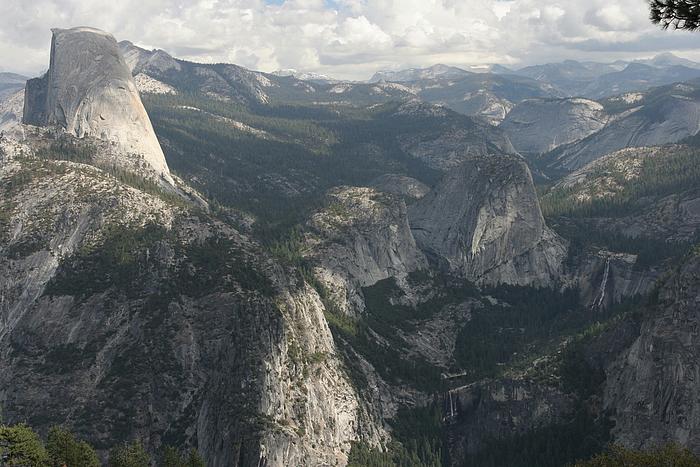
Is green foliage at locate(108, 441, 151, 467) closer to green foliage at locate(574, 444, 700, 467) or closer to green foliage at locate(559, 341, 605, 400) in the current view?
green foliage at locate(574, 444, 700, 467)

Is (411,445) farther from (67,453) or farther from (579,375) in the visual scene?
(67,453)

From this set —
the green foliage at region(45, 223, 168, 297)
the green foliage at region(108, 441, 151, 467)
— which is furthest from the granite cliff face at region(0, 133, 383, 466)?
the green foliage at region(108, 441, 151, 467)

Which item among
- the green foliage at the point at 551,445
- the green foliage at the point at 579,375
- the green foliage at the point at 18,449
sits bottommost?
the green foliage at the point at 551,445

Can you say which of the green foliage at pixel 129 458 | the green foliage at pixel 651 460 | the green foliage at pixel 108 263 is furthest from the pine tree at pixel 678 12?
the green foliage at pixel 108 263

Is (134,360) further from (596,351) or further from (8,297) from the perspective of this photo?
(596,351)

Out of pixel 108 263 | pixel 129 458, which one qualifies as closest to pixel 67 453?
pixel 129 458

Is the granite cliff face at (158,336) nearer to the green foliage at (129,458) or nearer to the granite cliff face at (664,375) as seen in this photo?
the green foliage at (129,458)
